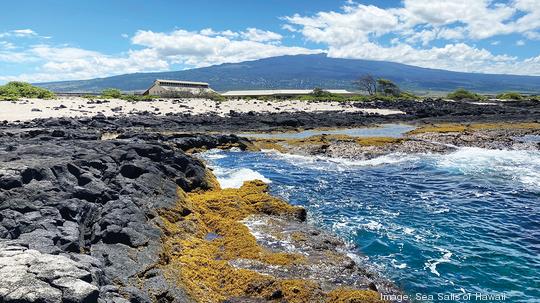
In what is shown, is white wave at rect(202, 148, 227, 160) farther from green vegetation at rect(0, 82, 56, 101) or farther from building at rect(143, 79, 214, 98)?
building at rect(143, 79, 214, 98)

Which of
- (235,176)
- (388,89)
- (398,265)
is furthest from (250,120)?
(388,89)

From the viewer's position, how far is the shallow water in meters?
52.0

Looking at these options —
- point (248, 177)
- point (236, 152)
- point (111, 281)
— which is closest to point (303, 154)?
point (236, 152)

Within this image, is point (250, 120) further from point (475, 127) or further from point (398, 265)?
point (398, 265)

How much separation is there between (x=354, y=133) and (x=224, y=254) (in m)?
41.9

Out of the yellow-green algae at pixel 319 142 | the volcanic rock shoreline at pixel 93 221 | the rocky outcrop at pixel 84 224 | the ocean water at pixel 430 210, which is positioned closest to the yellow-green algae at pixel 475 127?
the yellow-green algae at pixel 319 142

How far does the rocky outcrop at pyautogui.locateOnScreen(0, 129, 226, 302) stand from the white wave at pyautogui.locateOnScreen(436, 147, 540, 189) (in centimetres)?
2075

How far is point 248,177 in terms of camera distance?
2841 centimetres

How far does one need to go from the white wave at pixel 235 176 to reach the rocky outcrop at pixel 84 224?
316 cm

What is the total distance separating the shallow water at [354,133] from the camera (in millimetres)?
52000

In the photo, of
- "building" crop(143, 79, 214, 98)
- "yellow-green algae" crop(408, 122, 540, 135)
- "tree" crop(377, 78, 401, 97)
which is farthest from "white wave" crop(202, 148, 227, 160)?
"tree" crop(377, 78, 401, 97)

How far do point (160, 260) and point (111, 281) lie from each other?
2.55 metres

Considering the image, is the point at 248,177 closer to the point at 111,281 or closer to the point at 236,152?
the point at 236,152

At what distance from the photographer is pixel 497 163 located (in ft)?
108
